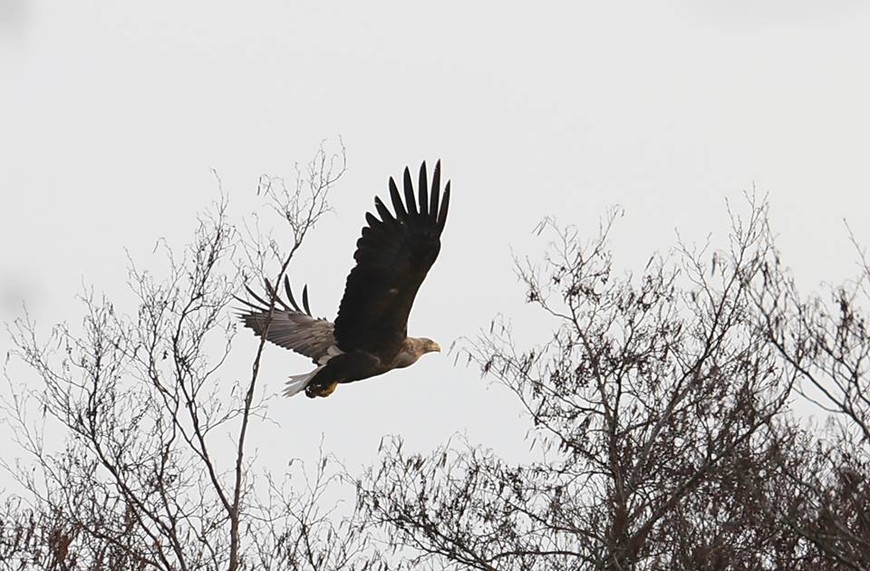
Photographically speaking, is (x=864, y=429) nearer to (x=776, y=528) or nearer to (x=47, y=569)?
(x=776, y=528)

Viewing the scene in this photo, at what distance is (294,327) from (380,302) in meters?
1.77

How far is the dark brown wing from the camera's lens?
9383 mm

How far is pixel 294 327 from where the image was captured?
11.6 metres

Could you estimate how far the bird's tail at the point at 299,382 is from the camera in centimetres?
1015

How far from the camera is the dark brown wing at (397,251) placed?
9.38m

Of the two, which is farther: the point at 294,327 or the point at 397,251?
the point at 294,327

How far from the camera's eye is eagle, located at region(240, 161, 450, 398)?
30.8 ft

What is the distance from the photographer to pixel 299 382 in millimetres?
10289

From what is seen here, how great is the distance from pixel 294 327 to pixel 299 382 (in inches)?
51.8

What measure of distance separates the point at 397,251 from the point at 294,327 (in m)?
2.28

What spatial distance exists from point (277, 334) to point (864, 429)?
5.89 metres

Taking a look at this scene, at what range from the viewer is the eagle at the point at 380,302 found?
9398 millimetres

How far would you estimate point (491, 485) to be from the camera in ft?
32.4

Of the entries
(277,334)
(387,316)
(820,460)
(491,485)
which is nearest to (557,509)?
(491,485)
